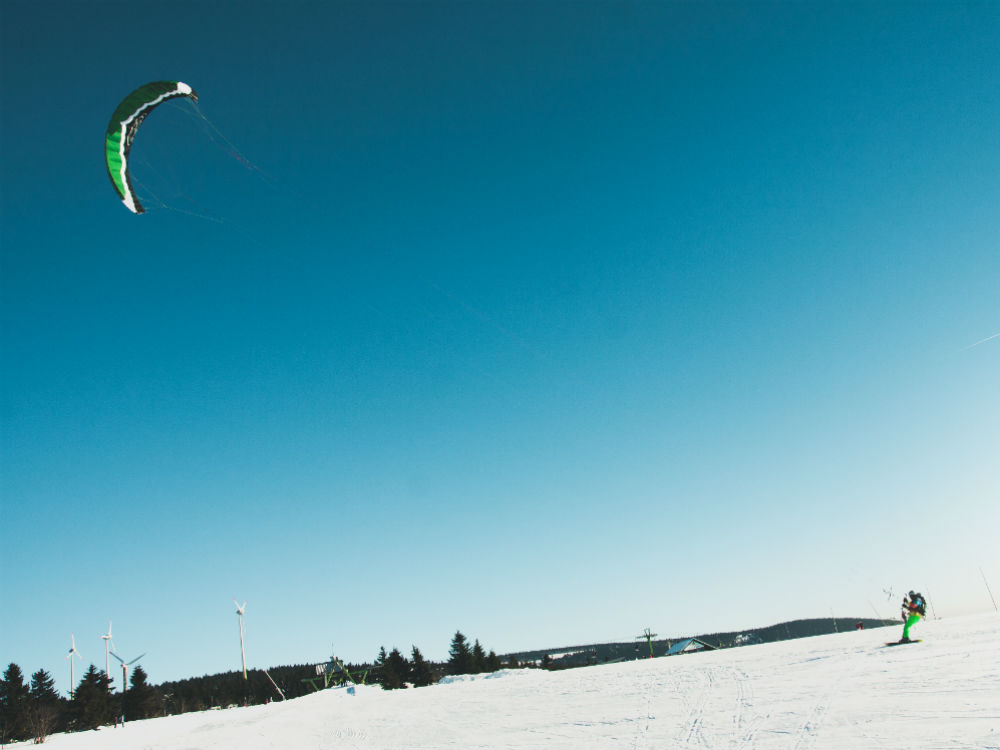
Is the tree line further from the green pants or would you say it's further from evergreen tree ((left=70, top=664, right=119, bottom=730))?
the green pants

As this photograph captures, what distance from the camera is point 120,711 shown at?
49250mm

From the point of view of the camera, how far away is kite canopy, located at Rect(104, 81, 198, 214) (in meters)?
14.4

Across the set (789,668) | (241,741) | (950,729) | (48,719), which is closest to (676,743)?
(950,729)

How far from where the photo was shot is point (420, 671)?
57312mm

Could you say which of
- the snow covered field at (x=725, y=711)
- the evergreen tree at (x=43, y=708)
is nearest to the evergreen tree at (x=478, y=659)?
the evergreen tree at (x=43, y=708)

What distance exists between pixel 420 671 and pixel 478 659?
6.04 metres

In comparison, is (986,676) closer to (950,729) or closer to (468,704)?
(950,729)

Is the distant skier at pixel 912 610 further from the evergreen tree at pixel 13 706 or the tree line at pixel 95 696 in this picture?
the evergreen tree at pixel 13 706

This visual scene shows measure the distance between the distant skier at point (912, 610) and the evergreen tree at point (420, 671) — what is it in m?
46.4

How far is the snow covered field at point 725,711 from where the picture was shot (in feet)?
25.7

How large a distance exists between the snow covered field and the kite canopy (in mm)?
14827

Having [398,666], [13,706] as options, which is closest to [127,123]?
[13,706]

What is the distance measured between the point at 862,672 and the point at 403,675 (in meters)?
54.0

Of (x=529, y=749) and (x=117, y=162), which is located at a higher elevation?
(x=117, y=162)
